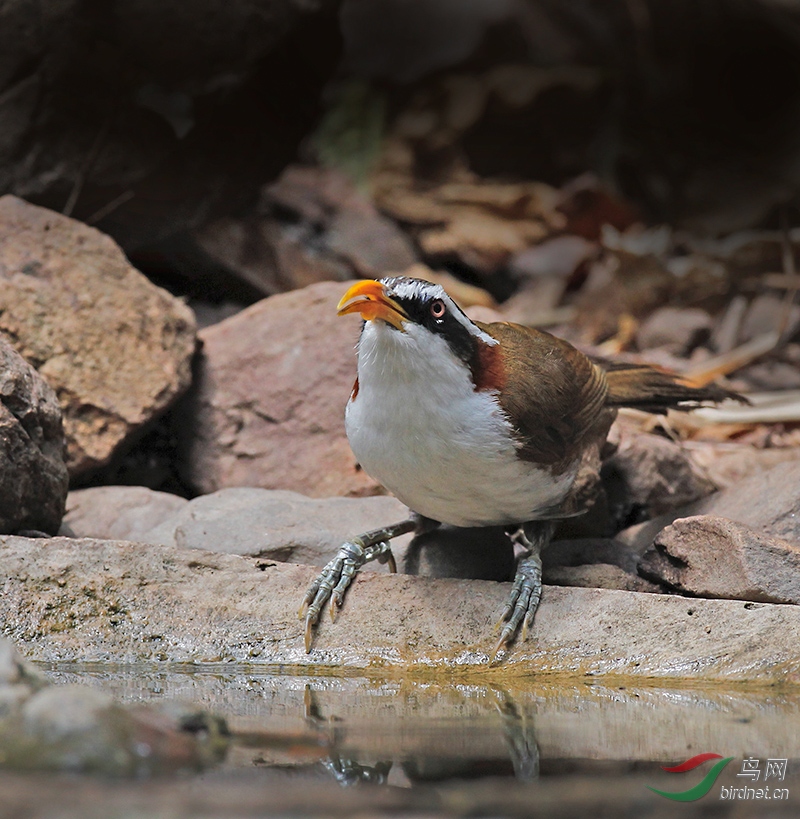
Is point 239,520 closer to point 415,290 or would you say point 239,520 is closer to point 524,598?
point 524,598

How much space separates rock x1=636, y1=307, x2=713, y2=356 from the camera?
8219 mm

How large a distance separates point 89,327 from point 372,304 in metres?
2.43

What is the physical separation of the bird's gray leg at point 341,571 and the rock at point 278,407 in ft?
3.80

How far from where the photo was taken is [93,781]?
217cm

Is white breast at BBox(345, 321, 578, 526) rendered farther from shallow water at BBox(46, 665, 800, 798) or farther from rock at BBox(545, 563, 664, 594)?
shallow water at BBox(46, 665, 800, 798)

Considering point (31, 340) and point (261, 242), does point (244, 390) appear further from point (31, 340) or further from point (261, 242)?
point (261, 242)

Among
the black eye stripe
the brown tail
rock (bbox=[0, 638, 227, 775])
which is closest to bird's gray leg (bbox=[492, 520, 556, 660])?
the black eye stripe

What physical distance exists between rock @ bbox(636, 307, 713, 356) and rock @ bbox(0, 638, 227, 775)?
6396 millimetres

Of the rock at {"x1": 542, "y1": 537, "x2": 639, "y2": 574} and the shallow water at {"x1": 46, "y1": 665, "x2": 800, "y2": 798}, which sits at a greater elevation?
the shallow water at {"x1": 46, "y1": 665, "x2": 800, "y2": 798}

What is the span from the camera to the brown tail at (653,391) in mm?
5070

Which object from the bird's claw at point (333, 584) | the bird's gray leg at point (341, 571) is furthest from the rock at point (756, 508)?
the bird's claw at point (333, 584)

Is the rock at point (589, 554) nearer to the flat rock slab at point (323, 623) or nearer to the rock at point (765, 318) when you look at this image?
the flat rock slab at point (323, 623)

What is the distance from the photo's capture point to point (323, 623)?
396 centimetres

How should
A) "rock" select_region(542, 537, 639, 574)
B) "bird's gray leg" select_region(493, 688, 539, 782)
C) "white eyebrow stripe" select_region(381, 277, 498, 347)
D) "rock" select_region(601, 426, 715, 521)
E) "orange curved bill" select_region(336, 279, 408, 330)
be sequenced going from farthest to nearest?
"rock" select_region(601, 426, 715, 521) → "rock" select_region(542, 537, 639, 574) → "white eyebrow stripe" select_region(381, 277, 498, 347) → "orange curved bill" select_region(336, 279, 408, 330) → "bird's gray leg" select_region(493, 688, 539, 782)
